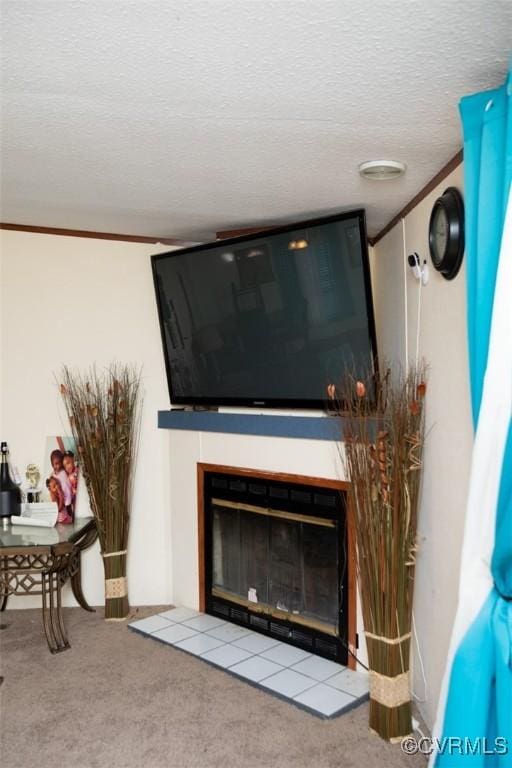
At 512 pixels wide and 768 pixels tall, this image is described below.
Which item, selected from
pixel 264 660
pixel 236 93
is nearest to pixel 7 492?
pixel 264 660

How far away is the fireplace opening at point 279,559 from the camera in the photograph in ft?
9.96

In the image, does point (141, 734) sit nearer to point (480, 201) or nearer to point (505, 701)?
point (505, 701)

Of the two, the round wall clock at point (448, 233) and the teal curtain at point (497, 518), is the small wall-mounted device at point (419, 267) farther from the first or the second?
the teal curtain at point (497, 518)

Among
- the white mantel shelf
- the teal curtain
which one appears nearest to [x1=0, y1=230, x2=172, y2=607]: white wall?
the white mantel shelf

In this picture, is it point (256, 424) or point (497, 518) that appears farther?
point (256, 424)

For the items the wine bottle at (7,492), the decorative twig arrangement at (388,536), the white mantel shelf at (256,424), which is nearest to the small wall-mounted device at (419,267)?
the decorative twig arrangement at (388,536)

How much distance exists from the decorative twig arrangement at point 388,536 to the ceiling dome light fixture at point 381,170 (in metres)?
0.79

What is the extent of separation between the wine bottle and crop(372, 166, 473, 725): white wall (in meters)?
2.12

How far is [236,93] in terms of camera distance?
72.6 inches

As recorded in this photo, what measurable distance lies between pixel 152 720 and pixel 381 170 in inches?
90.4

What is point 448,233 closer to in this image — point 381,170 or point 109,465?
point 381,170

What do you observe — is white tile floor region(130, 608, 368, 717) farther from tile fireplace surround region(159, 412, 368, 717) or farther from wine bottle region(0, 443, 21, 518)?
wine bottle region(0, 443, 21, 518)

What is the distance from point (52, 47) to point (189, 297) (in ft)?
6.33

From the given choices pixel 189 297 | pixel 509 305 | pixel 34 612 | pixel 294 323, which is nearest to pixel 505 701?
pixel 509 305
